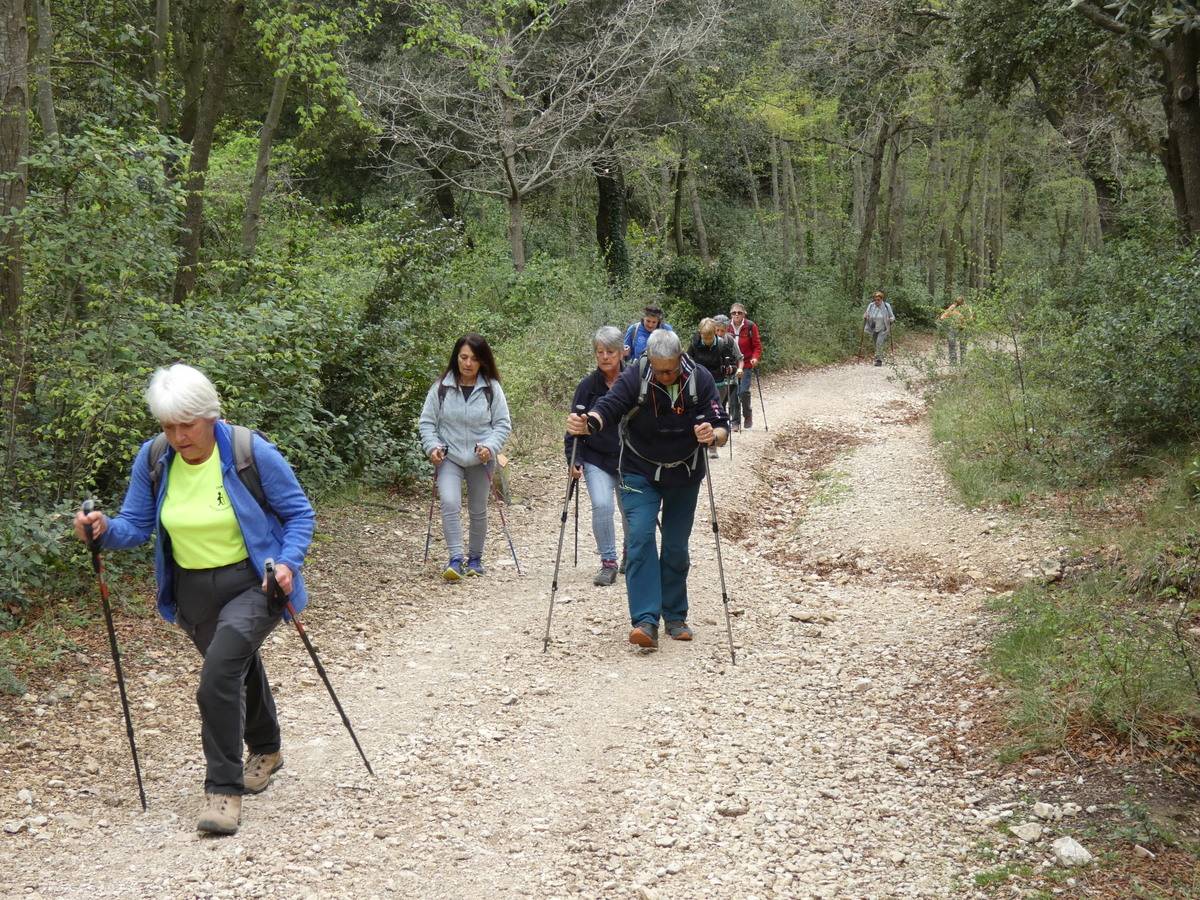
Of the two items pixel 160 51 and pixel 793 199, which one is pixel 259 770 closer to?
pixel 160 51

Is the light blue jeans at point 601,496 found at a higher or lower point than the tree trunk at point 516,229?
lower

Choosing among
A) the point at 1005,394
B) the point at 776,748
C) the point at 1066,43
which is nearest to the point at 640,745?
the point at 776,748

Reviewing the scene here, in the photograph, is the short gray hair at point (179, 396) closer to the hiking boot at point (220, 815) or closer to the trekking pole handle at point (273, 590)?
the trekking pole handle at point (273, 590)

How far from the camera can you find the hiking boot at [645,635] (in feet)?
22.7

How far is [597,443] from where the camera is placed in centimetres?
853

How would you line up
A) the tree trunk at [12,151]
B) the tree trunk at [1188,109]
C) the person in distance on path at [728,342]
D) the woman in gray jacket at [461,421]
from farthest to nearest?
the person in distance on path at [728,342] → the tree trunk at [1188,109] → the woman in gray jacket at [461,421] → the tree trunk at [12,151]

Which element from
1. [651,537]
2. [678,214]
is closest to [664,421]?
[651,537]

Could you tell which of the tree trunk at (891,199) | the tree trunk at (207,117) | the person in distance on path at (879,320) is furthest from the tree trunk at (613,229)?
the tree trunk at (207,117)

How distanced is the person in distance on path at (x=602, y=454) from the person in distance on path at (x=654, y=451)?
4.26ft

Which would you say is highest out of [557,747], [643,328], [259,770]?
[643,328]

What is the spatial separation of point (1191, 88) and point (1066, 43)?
429 cm

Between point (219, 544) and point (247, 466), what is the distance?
36 cm

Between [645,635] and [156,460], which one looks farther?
[645,635]

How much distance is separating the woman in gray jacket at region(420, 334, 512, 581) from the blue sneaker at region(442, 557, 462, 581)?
17 centimetres
